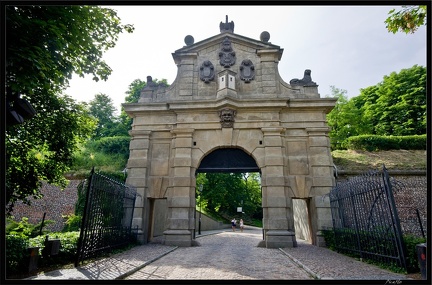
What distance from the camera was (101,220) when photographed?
8.10 metres

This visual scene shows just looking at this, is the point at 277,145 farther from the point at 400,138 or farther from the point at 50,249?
the point at 400,138

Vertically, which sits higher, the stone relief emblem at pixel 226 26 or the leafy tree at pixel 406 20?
the stone relief emblem at pixel 226 26

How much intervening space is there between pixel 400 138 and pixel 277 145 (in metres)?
14.1

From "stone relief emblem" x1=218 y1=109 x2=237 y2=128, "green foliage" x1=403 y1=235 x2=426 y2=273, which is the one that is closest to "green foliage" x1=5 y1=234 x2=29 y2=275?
"green foliage" x1=403 y1=235 x2=426 y2=273

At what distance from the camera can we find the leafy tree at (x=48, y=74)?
536cm

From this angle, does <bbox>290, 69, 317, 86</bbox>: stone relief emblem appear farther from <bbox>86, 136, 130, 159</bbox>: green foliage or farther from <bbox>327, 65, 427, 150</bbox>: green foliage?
<bbox>86, 136, 130, 159</bbox>: green foliage

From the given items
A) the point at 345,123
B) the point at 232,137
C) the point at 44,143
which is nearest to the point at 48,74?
the point at 44,143

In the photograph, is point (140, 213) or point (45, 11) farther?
point (140, 213)

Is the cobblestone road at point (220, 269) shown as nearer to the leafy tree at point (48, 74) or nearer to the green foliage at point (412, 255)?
the green foliage at point (412, 255)

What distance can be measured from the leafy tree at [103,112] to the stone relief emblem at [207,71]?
24011 millimetres

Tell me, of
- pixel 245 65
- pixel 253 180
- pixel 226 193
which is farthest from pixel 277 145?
pixel 253 180

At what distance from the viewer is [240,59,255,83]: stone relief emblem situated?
13727 millimetres

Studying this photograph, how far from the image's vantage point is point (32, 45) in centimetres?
557

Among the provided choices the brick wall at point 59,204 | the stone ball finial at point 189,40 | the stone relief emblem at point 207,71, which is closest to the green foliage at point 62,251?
the stone relief emblem at point 207,71
